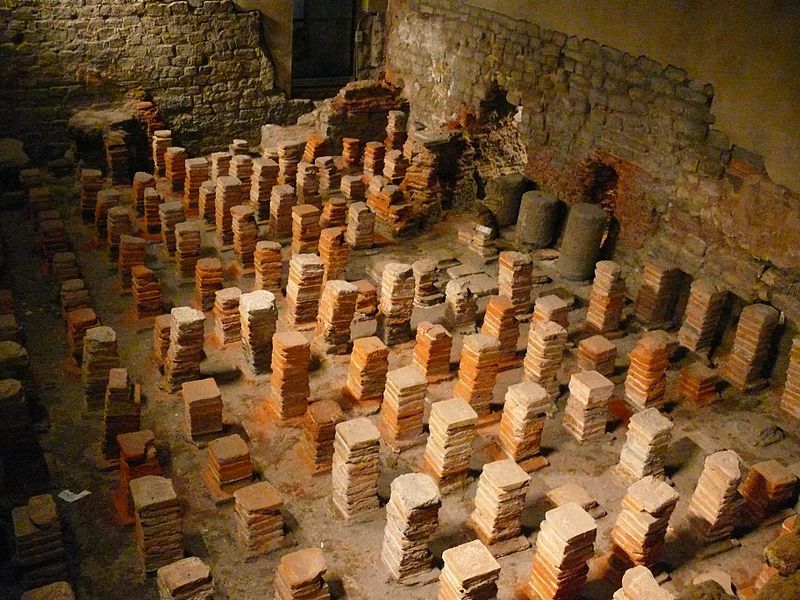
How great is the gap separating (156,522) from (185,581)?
60 centimetres

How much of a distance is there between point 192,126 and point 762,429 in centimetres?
951

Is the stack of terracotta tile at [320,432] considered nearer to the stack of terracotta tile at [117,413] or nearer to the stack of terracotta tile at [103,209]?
the stack of terracotta tile at [117,413]

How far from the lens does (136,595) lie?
203 inches

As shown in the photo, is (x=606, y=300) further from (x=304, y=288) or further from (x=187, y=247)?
(x=187, y=247)

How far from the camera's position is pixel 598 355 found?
760 cm

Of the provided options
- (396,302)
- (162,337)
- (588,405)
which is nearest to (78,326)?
(162,337)

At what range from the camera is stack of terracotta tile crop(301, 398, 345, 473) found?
6.27 meters

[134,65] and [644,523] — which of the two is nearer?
[644,523]

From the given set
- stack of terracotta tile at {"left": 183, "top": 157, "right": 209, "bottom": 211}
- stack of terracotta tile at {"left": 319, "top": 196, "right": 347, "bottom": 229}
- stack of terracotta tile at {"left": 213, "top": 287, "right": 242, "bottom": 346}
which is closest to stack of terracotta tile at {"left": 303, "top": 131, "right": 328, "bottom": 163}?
stack of terracotta tile at {"left": 183, "top": 157, "right": 209, "bottom": 211}

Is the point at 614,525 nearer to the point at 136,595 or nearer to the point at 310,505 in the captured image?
the point at 310,505

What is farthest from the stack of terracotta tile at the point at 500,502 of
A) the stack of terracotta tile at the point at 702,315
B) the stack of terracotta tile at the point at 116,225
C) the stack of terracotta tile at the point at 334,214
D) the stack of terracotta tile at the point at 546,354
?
the stack of terracotta tile at the point at 116,225

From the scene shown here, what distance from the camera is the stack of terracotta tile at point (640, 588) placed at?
475 cm

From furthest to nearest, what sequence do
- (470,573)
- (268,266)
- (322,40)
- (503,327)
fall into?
(322,40)
(268,266)
(503,327)
(470,573)

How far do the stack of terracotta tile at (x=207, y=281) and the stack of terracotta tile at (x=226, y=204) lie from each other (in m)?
1.25
